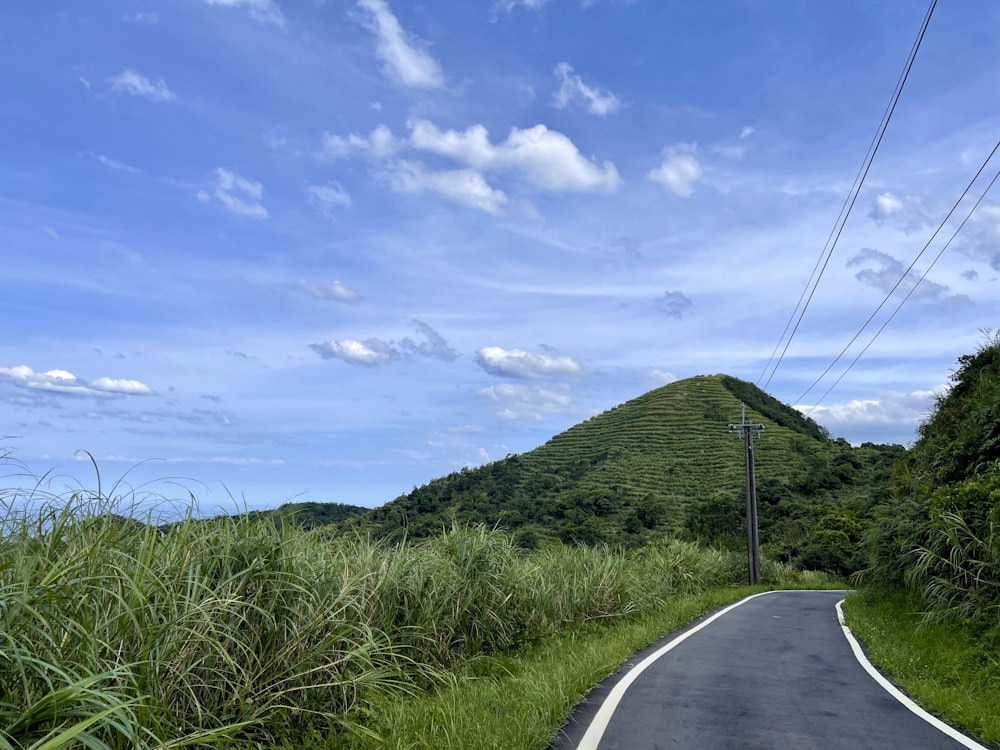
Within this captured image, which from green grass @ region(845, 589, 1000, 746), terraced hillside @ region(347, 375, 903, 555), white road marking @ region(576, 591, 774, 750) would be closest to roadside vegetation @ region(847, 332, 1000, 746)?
green grass @ region(845, 589, 1000, 746)

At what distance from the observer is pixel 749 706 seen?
22.9 feet

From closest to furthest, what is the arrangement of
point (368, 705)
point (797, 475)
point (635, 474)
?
point (368, 705), point (797, 475), point (635, 474)

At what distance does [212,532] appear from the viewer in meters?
5.20

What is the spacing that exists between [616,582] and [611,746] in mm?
7927

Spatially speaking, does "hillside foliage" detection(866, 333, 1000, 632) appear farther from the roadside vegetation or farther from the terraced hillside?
the terraced hillside

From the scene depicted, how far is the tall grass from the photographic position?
10.9 ft

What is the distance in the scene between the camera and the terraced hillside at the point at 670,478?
147 feet

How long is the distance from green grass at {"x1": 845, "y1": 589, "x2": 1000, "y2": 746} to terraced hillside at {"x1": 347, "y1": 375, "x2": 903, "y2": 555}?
1622cm

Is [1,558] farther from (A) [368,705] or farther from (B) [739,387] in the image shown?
(B) [739,387]

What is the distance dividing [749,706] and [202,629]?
5.29 m

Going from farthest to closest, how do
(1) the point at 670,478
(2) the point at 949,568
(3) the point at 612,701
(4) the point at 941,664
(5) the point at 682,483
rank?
Result: (1) the point at 670,478, (5) the point at 682,483, (2) the point at 949,568, (4) the point at 941,664, (3) the point at 612,701

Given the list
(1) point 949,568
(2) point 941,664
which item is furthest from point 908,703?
(1) point 949,568

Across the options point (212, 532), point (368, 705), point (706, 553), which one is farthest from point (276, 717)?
point (706, 553)

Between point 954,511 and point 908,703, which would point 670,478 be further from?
point 908,703
